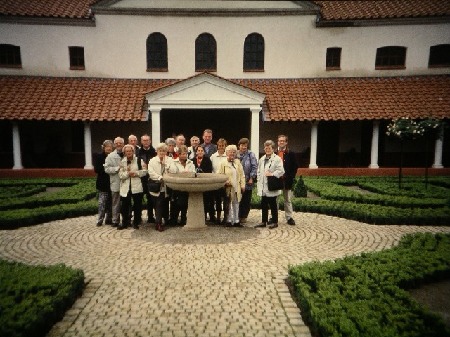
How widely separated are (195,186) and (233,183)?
1.15 meters

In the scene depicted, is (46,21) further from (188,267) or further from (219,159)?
(188,267)

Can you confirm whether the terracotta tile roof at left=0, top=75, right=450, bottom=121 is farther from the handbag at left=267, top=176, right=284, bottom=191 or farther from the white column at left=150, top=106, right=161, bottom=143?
the handbag at left=267, top=176, right=284, bottom=191

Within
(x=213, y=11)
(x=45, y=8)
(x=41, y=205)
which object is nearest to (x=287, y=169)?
(x=41, y=205)

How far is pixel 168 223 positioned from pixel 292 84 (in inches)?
479

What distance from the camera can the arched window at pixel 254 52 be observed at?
18547mm

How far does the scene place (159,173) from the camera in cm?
817

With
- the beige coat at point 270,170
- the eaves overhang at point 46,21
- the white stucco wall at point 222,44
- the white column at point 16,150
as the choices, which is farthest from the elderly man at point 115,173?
the eaves overhang at point 46,21

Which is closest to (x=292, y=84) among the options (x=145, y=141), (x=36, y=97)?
(x=145, y=141)

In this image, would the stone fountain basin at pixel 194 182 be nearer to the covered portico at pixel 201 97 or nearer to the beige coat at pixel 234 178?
the beige coat at pixel 234 178

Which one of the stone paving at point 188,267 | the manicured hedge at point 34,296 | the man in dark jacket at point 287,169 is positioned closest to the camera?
the manicured hedge at point 34,296

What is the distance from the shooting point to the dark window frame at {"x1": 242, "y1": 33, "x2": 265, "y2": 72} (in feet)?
60.8

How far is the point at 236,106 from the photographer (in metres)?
16.1

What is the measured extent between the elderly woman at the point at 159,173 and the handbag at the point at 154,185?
0.17ft

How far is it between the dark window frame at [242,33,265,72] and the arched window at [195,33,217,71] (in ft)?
5.54
